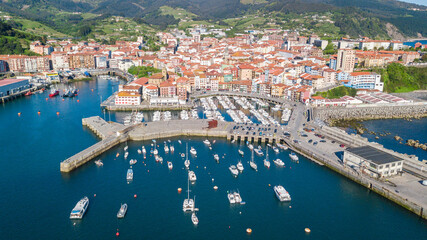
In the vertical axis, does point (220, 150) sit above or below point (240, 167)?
above

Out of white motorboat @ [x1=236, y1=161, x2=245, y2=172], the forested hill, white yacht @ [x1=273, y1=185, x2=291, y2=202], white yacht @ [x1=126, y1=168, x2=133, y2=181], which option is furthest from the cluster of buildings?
the forested hill

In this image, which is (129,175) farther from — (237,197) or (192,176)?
(237,197)

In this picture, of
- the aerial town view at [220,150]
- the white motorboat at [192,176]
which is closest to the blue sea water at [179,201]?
the aerial town view at [220,150]

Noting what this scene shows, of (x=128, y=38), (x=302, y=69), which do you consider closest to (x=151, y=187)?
(x=302, y=69)

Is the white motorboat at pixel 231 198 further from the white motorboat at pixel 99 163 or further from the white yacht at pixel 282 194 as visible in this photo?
the white motorboat at pixel 99 163

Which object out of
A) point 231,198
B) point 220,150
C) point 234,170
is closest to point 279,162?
point 234,170

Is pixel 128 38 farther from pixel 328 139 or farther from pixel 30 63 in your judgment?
pixel 328 139

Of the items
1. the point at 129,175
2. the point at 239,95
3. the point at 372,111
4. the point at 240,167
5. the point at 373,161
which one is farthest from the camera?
the point at 239,95

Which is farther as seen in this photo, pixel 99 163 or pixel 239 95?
pixel 239 95
